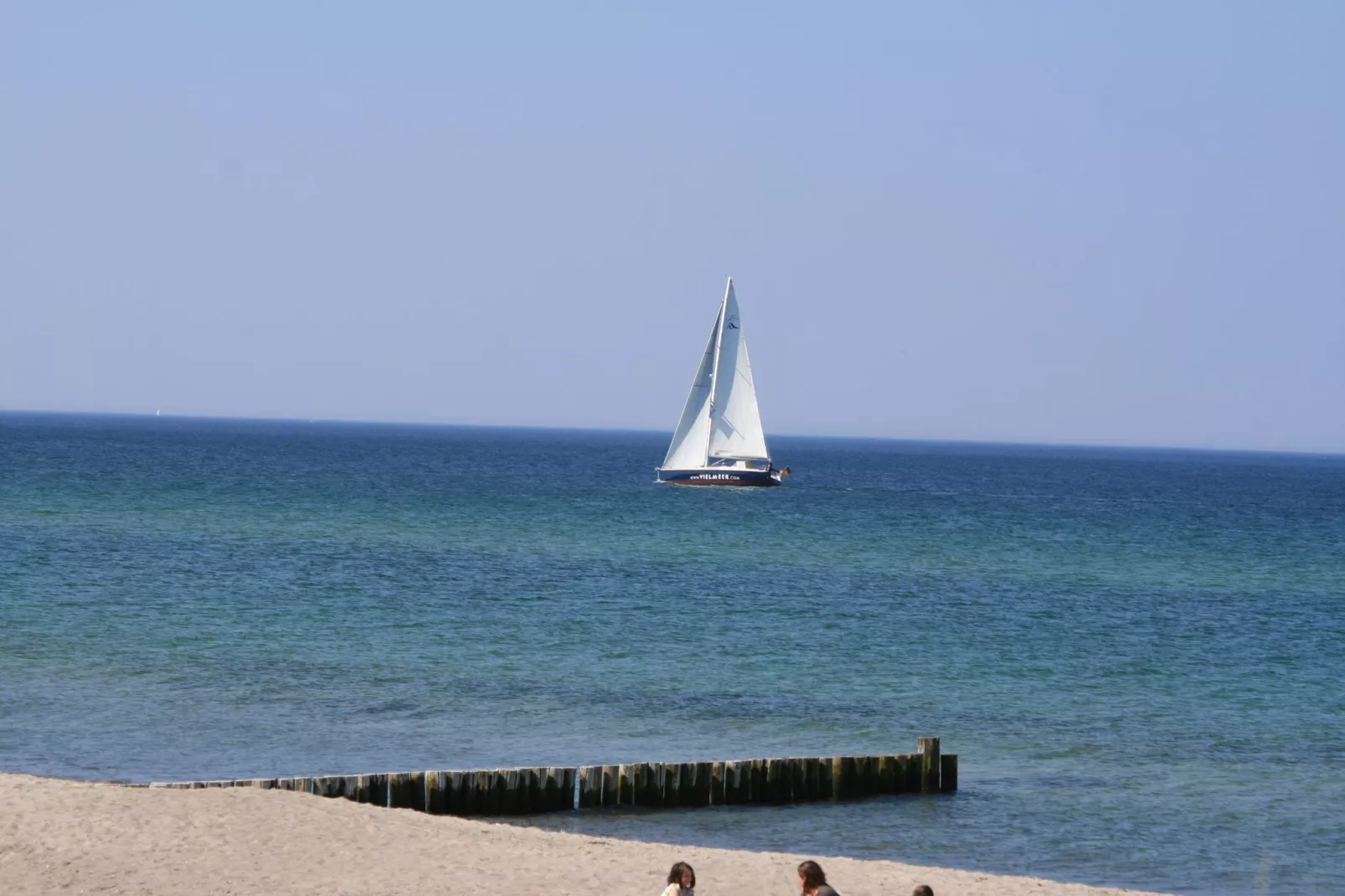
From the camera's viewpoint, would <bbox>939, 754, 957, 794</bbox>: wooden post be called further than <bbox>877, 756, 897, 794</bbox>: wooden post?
Yes

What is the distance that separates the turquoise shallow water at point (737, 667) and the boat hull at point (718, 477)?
27.7m

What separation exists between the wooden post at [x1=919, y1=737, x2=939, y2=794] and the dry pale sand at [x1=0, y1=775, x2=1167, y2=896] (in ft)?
17.0

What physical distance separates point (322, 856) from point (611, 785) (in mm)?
6179

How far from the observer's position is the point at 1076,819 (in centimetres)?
2455

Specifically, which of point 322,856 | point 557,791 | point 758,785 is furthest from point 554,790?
point 322,856

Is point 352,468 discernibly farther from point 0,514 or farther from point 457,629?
point 457,629

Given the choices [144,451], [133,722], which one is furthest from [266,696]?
[144,451]

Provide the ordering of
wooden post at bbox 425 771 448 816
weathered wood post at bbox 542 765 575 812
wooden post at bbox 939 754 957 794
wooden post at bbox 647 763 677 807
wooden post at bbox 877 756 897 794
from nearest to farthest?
wooden post at bbox 425 771 448 816, weathered wood post at bbox 542 765 575 812, wooden post at bbox 647 763 677 807, wooden post at bbox 877 756 897 794, wooden post at bbox 939 754 957 794

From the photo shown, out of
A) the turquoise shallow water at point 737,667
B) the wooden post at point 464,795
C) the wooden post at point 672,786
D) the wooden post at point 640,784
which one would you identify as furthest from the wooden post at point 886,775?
the wooden post at point 464,795

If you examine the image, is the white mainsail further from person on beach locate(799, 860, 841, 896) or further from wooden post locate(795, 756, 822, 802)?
person on beach locate(799, 860, 841, 896)

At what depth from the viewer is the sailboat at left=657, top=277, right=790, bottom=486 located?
10481 centimetres

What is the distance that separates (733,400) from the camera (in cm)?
10819

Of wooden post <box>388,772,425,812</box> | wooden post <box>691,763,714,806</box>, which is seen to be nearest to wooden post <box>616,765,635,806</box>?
wooden post <box>691,763,714,806</box>

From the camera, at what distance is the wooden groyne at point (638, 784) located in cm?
2239
